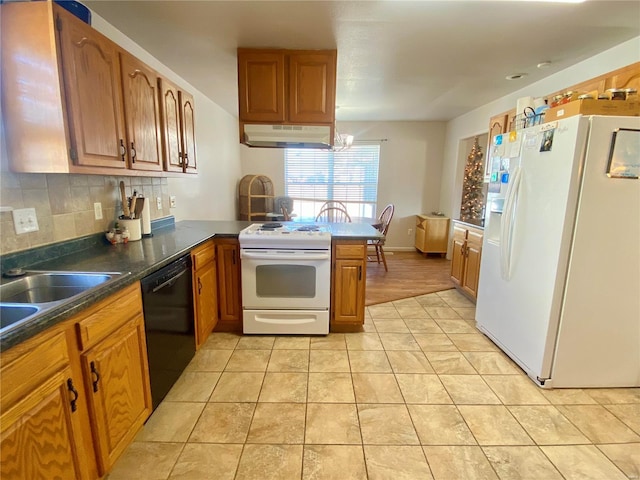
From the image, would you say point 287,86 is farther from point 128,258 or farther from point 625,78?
point 625,78

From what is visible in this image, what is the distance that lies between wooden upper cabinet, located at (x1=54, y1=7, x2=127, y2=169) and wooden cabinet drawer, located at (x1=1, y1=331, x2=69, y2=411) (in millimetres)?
836

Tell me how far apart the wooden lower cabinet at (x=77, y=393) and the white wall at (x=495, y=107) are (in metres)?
3.53

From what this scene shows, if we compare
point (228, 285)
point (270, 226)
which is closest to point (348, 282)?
point (270, 226)

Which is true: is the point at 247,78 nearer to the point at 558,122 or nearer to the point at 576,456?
the point at 558,122

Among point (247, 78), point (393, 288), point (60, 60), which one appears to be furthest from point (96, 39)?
point (393, 288)

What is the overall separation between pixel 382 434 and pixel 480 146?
14.4ft

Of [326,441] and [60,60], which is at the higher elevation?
[60,60]

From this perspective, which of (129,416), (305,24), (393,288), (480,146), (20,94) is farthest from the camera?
(480,146)

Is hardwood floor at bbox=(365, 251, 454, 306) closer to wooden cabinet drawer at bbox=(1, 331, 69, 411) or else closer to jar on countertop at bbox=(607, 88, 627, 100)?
jar on countertop at bbox=(607, 88, 627, 100)

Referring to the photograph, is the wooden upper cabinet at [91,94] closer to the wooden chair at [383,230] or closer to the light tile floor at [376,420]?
the light tile floor at [376,420]

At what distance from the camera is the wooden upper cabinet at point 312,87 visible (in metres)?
2.46

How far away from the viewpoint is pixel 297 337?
2.60m

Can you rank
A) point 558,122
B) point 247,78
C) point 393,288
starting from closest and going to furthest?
point 558,122, point 247,78, point 393,288

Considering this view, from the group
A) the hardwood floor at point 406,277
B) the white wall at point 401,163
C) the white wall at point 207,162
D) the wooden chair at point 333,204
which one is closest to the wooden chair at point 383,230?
the hardwood floor at point 406,277
